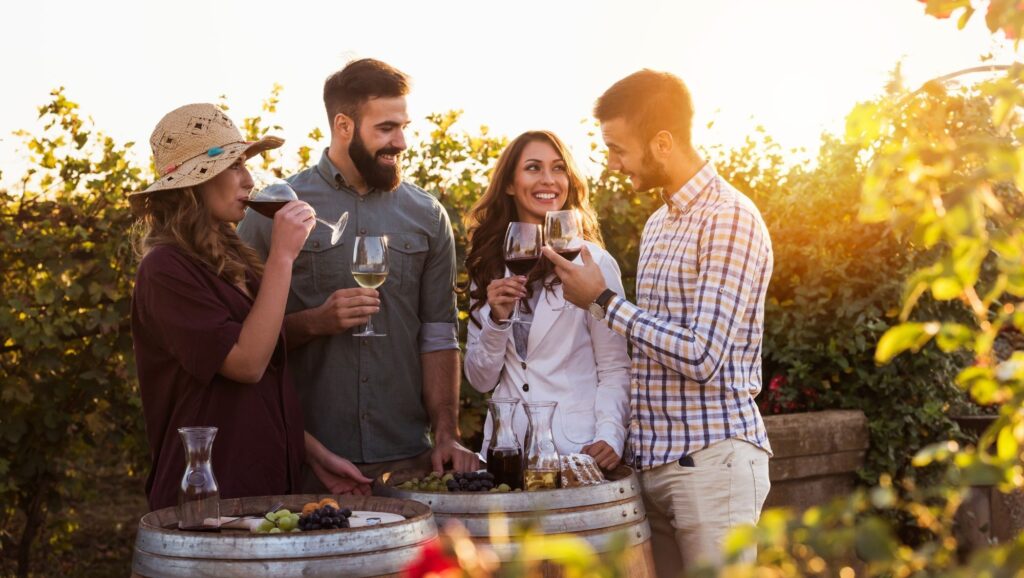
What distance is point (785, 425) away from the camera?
5.45 metres

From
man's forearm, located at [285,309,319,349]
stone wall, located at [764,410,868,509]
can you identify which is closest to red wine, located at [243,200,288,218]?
man's forearm, located at [285,309,319,349]

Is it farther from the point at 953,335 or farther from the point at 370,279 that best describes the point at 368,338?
the point at 953,335

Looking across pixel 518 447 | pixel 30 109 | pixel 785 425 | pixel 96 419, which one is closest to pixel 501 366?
pixel 518 447

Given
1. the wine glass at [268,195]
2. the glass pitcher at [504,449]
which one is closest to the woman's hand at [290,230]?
the wine glass at [268,195]

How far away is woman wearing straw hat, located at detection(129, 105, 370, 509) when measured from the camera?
3.02m

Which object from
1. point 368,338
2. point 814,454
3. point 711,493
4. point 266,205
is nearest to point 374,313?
point 368,338

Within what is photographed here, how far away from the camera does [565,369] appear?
3.53 meters

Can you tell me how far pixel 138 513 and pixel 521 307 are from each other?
4341 millimetres

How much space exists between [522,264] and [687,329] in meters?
0.60

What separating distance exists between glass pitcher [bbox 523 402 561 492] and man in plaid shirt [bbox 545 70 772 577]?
334mm

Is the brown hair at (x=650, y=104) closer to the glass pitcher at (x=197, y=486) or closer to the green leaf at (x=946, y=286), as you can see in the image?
the glass pitcher at (x=197, y=486)

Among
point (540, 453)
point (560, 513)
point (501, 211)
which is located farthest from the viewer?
point (501, 211)

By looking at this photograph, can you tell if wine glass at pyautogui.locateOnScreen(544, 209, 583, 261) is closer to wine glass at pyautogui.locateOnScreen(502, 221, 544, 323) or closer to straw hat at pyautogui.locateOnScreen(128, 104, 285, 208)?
wine glass at pyautogui.locateOnScreen(502, 221, 544, 323)

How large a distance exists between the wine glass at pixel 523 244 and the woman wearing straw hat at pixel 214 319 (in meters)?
0.61
